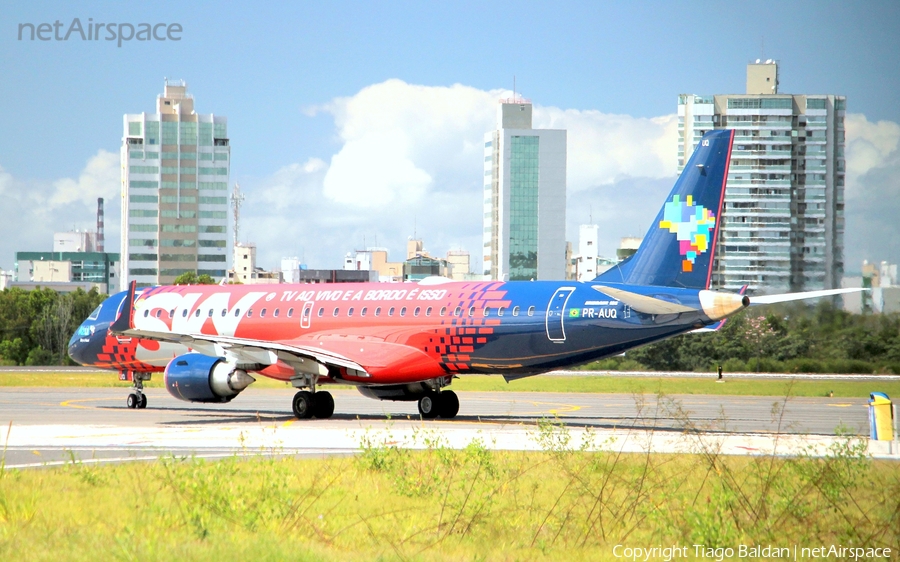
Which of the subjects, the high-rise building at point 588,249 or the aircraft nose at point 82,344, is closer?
the aircraft nose at point 82,344

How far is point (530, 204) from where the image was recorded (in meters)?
176

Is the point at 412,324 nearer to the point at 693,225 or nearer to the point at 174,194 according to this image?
the point at 693,225

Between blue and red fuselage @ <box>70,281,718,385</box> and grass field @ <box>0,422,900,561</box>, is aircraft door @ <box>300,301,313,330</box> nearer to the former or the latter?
blue and red fuselage @ <box>70,281,718,385</box>

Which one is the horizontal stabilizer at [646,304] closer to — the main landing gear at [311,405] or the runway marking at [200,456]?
the runway marking at [200,456]

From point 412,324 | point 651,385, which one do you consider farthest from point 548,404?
point 651,385

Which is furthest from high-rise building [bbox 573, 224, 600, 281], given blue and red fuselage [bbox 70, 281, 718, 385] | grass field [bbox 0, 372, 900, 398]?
blue and red fuselage [bbox 70, 281, 718, 385]

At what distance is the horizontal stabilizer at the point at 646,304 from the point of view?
23984 mm

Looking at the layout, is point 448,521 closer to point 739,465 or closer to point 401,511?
point 401,511

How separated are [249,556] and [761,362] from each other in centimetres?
6353

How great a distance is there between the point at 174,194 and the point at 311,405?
172 m

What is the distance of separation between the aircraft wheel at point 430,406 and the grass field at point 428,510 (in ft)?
43.9

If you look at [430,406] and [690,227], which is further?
[430,406]

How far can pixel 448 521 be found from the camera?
36.6 feet

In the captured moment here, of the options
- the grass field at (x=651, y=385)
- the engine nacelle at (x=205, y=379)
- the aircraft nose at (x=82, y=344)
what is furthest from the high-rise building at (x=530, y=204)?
the engine nacelle at (x=205, y=379)
